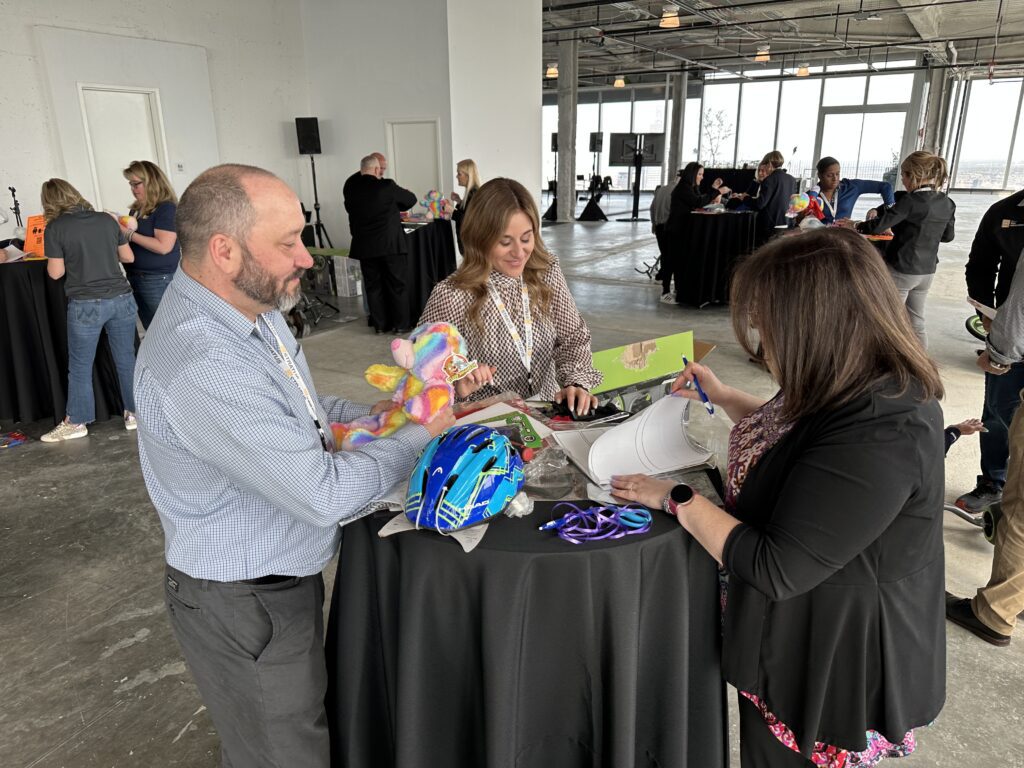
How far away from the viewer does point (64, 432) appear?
14.1 feet

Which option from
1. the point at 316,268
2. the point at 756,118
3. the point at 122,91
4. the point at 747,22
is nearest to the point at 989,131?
the point at 756,118

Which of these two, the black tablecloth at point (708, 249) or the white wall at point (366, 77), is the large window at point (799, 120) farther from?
the white wall at point (366, 77)

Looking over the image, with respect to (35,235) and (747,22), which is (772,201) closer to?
(35,235)

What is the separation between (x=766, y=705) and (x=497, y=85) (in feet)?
27.9

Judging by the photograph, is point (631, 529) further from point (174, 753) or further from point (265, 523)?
point (174, 753)

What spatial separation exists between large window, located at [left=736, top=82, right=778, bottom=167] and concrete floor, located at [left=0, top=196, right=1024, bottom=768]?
17970 millimetres

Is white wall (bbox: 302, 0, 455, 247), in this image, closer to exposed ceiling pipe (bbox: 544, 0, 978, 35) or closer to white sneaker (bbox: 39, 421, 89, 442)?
white sneaker (bbox: 39, 421, 89, 442)

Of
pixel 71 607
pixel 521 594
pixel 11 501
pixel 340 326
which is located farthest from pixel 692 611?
pixel 340 326

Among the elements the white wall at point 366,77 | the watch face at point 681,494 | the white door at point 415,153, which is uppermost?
the white wall at point 366,77

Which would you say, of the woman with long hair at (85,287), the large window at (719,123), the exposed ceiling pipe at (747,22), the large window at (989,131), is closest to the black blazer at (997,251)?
the woman with long hair at (85,287)

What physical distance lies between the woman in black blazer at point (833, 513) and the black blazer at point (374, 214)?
5450 millimetres

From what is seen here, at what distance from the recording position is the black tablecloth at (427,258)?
6.94 meters

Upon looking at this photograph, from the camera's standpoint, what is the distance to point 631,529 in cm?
133

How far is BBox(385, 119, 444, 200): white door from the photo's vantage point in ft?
27.0
